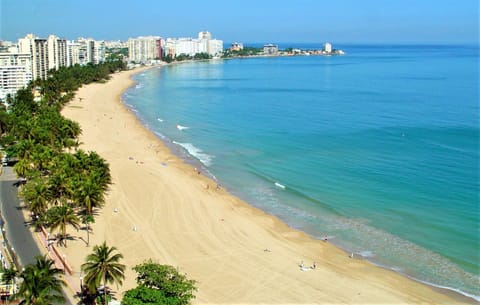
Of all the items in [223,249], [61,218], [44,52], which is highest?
[44,52]

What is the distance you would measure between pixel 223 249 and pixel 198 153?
27.3 m

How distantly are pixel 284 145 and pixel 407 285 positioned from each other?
34.4 meters

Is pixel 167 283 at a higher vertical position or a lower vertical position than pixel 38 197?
lower

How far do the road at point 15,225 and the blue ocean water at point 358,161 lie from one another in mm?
17118

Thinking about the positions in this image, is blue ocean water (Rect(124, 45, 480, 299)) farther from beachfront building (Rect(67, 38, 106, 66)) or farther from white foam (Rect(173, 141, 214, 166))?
beachfront building (Rect(67, 38, 106, 66))

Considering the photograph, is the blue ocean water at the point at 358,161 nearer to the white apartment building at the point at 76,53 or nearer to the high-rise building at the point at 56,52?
the high-rise building at the point at 56,52

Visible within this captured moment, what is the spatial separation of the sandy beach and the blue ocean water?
6.50 feet

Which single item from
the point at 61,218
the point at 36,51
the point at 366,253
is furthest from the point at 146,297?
the point at 36,51

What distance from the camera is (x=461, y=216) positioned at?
39.4 m

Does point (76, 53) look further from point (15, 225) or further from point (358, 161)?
point (15, 225)

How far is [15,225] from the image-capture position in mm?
33625

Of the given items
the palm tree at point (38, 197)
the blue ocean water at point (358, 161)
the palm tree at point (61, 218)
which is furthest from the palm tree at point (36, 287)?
the blue ocean water at point (358, 161)

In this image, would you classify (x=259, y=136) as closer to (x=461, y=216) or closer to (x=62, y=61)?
(x=461, y=216)

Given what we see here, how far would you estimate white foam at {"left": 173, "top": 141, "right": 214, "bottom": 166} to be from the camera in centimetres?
5566
